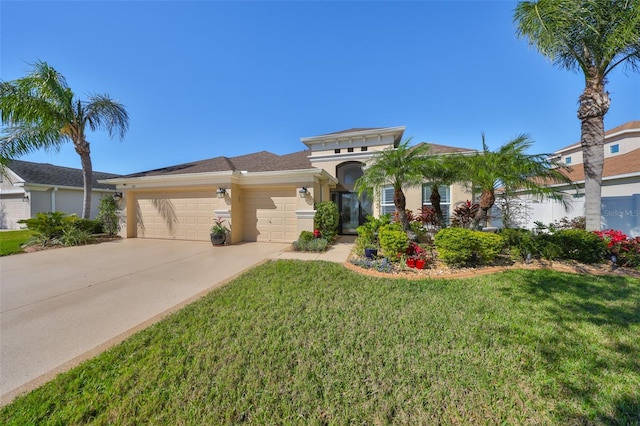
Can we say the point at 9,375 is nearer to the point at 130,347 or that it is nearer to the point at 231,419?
the point at 130,347

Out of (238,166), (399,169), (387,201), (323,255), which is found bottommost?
(323,255)

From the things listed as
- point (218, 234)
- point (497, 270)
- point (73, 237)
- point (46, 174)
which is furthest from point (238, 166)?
point (46, 174)

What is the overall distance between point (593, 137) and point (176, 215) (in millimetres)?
15763

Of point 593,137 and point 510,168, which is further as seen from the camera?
point 593,137

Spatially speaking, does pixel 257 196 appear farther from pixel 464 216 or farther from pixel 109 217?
pixel 464 216

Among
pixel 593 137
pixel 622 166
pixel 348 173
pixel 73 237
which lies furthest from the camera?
pixel 348 173

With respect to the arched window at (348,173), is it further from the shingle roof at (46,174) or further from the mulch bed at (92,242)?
the shingle roof at (46,174)

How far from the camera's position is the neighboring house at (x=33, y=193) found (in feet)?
52.1

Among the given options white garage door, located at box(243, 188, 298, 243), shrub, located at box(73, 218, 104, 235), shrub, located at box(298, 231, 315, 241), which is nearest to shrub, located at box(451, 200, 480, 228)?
shrub, located at box(298, 231, 315, 241)

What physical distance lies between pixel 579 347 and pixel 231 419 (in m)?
4.11

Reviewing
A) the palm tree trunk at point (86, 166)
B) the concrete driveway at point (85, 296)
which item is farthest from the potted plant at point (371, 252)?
the palm tree trunk at point (86, 166)

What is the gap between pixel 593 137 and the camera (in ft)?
20.3

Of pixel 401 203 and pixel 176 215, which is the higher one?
pixel 401 203

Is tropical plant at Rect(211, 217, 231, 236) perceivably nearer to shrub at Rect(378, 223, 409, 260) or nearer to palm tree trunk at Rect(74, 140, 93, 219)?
shrub at Rect(378, 223, 409, 260)
